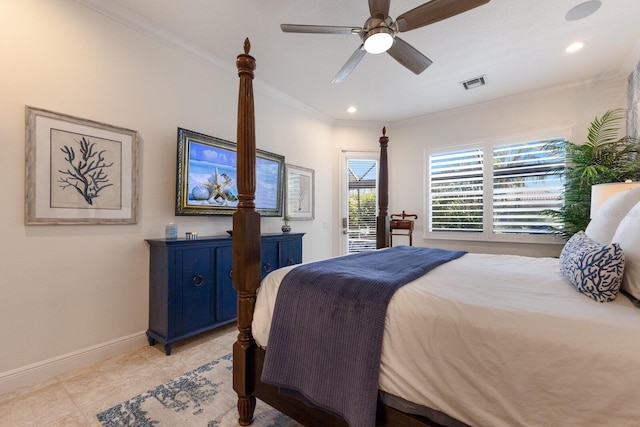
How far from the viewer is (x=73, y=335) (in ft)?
6.89

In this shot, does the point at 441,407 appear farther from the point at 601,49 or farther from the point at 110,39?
the point at 601,49

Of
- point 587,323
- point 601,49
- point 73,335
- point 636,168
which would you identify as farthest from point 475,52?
point 73,335

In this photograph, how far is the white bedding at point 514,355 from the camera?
0.78m

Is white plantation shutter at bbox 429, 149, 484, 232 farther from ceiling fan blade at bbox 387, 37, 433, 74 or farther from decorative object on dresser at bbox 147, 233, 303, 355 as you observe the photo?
decorative object on dresser at bbox 147, 233, 303, 355

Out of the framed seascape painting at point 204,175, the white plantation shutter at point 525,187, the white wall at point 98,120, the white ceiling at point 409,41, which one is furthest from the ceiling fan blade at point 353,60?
the white plantation shutter at point 525,187

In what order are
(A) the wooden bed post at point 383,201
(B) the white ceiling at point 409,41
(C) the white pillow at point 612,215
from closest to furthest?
(C) the white pillow at point 612,215
(B) the white ceiling at point 409,41
(A) the wooden bed post at point 383,201

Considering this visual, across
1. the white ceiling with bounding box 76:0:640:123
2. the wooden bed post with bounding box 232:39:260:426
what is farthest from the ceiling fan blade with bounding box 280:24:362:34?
the wooden bed post with bounding box 232:39:260:426

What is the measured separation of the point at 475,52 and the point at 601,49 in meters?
1.23

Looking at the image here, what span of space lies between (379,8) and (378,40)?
0.59ft

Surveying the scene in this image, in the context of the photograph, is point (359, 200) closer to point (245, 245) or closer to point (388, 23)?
point (388, 23)

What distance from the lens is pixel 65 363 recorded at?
204cm

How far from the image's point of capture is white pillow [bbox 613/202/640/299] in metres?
1.03

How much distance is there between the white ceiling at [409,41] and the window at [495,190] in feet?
2.76

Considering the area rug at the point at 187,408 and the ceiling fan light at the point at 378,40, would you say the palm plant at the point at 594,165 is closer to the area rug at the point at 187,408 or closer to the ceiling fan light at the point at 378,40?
the ceiling fan light at the point at 378,40
